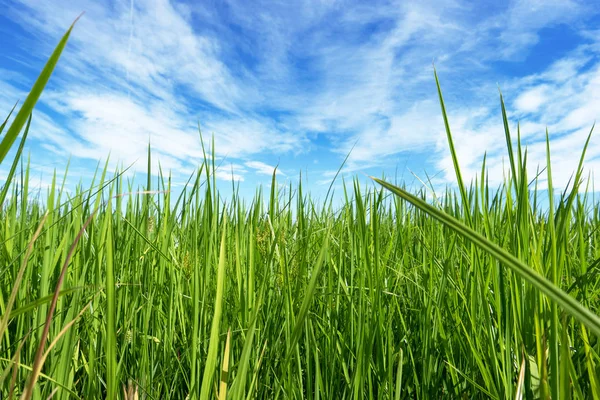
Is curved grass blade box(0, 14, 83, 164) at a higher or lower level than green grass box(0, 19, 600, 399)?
higher

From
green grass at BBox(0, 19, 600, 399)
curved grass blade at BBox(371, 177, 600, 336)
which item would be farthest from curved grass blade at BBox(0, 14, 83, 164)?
curved grass blade at BBox(371, 177, 600, 336)

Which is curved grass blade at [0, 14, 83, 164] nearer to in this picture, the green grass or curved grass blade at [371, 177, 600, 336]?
the green grass

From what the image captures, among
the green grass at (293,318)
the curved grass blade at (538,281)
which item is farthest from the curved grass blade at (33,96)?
the curved grass blade at (538,281)

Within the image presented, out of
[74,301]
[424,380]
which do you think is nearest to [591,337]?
[424,380]

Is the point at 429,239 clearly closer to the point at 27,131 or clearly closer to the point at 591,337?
the point at 591,337

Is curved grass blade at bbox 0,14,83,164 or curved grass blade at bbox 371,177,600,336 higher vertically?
curved grass blade at bbox 0,14,83,164

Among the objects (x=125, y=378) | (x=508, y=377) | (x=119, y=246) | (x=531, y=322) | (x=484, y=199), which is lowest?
(x=125, y=378)

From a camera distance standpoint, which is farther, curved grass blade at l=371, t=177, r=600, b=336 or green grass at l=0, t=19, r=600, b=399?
green grass at l=0, t=19, r=600, b=399

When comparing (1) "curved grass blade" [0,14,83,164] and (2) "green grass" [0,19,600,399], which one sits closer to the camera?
(1) "curved grass blade" [0,14,83,164]

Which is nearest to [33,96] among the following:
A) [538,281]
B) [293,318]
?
[538,281]

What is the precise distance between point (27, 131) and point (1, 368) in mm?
723

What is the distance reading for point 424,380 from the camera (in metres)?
1.01

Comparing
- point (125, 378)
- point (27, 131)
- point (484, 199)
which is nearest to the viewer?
point (27, 131)

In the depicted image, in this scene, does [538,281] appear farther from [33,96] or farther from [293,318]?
[293,318]
